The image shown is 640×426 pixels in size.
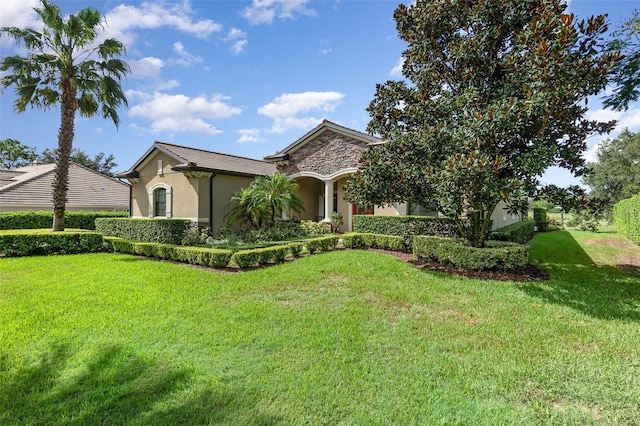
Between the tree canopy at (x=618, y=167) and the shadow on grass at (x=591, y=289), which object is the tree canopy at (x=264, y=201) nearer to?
the shadow on grass at (x=591, y=289)

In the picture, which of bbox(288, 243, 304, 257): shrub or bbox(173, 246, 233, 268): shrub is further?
bbox(288, 243, 304, 257): shrub

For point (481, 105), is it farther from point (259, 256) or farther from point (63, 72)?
point (63, 72)

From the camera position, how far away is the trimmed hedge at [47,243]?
11.5 metres

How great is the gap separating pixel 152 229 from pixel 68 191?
1535 cm

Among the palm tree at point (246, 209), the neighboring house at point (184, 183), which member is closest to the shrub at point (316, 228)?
the palm tree at point (246, 209)

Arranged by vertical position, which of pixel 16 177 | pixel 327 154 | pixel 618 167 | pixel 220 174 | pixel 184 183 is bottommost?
pixel 184 183

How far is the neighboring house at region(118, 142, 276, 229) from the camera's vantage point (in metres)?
14.9

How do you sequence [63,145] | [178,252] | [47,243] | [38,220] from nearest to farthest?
[178,252]
[47,243]
[63,145]
[38,220]

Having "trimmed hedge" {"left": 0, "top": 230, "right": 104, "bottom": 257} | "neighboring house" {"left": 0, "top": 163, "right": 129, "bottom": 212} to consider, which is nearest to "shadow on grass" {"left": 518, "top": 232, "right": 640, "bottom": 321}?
"trimmed hedge" {"left": 0, "top": 230, "right": 104, "bottom": 257}

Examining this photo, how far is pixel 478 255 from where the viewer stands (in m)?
8.48

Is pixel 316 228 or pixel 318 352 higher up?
pixel 316 228

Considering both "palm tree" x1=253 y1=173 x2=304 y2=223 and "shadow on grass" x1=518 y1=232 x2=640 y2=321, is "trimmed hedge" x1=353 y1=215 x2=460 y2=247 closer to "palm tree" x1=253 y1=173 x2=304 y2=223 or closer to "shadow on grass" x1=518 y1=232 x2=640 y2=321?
"shadow on grass" x1=518 y1=232 x2=640 y2=321

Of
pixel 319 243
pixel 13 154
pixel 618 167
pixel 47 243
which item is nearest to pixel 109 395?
pixel 319 243

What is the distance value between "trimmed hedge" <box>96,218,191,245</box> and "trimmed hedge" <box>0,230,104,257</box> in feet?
3.85
